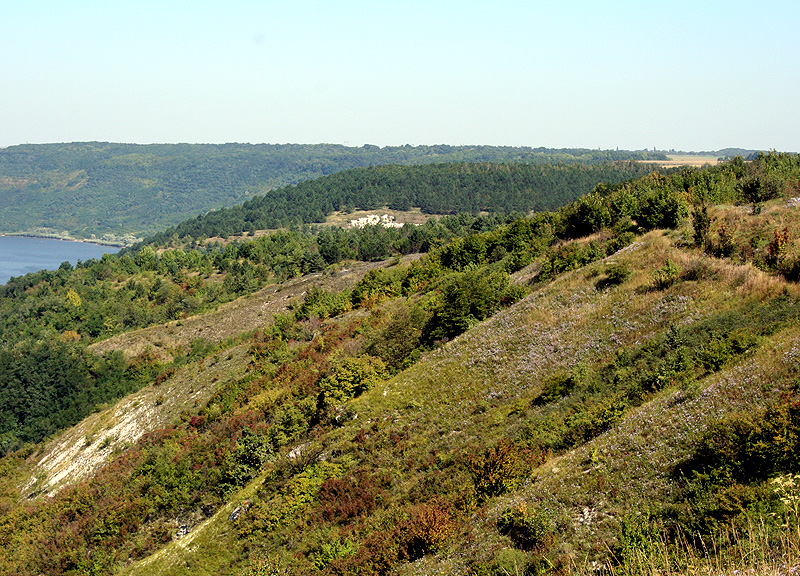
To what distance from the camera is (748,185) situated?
26984 mm

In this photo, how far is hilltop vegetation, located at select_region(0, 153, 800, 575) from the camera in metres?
10.5

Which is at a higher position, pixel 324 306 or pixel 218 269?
pixel 324 306

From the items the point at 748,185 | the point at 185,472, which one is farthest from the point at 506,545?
the point at 748,185

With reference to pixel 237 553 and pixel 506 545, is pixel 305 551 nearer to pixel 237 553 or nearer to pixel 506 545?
pixel 237 553

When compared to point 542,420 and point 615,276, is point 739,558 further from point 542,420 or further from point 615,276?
point 615,276

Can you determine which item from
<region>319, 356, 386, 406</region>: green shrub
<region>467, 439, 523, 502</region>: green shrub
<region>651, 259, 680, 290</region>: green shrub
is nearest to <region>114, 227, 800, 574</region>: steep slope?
<region>467, 439, 523, 502</region>: green shrub

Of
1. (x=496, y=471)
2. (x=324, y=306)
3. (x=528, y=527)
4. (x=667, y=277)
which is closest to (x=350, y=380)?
(x=496, y=471)

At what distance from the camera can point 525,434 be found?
15.7 metres

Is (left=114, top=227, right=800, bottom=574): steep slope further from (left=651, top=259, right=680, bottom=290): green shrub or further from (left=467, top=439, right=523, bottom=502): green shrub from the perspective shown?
(left=651, top=259, right=680, bottom=290): green shrub

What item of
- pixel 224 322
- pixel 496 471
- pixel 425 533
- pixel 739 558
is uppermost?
pixel 739 558

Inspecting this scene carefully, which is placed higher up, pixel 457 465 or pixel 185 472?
pixel 457 465

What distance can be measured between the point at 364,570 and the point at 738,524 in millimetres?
8144

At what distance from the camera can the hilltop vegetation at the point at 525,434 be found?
34.4 feet

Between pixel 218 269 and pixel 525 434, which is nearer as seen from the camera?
pixel 525 434
